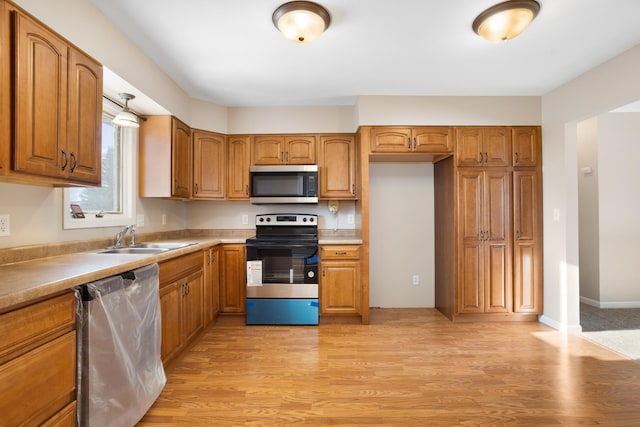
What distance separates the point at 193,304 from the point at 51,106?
5.68 feet

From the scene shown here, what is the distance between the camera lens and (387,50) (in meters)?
2.35

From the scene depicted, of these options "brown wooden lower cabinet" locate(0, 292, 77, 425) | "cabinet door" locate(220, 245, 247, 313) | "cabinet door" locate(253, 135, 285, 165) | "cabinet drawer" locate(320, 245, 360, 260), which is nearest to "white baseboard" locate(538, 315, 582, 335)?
"cabinet drawer" locate(320, 245, 360, 260)

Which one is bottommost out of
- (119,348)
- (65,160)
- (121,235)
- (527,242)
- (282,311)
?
(282,311)

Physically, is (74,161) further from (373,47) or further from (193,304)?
(373,47)

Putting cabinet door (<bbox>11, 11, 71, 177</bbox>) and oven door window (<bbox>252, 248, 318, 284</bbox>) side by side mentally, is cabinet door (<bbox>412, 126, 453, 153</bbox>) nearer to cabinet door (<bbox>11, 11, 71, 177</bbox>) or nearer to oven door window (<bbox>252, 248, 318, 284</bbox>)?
oven door window (<bbox>252, 248, 318, 284</bbox>)

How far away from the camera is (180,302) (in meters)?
2.32

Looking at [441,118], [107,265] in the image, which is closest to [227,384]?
[107,265]

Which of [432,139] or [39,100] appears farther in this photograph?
[432,139]

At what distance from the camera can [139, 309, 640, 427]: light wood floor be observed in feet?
5.64

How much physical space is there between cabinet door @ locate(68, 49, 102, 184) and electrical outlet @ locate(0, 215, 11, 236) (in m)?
0.38

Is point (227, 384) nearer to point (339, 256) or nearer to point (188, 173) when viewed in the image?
point (339, 256)

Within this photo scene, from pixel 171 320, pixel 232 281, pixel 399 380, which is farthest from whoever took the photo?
pixel 232 281

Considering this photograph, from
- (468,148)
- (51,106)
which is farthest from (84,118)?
(468,148)

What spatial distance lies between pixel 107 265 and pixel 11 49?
1.02 metres
